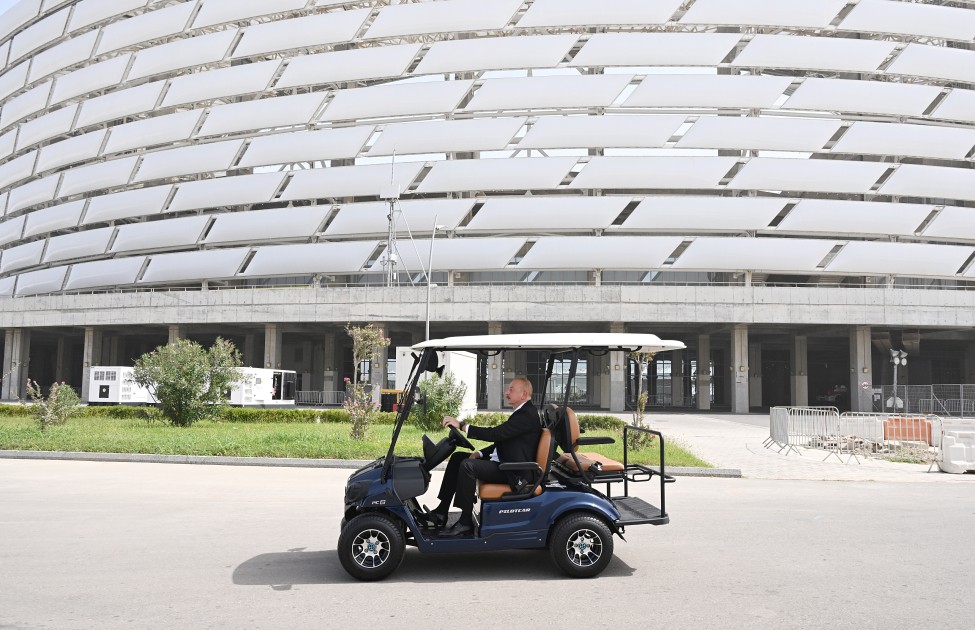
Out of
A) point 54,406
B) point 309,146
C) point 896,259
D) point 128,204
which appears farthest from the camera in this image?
point 128,204

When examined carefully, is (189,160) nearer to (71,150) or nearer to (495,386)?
(71,150)

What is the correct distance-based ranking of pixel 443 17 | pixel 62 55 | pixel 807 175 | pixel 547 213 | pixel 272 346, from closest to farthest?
pixel 807 175
pixel 547 213
pixel 443 17
pixel 272 346
pixel 62 55

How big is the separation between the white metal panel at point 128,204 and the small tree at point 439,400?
31232mm

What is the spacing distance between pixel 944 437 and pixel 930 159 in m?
32.5

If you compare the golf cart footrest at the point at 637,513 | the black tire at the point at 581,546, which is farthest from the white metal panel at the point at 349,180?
the black tire at the point at 581,546

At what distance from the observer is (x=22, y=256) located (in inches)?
2136

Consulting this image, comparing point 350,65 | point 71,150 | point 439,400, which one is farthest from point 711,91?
point 71,150

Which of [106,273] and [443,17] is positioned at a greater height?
[443,17]

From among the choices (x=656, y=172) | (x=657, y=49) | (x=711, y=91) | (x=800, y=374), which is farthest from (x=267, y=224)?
(x=800, y=374)

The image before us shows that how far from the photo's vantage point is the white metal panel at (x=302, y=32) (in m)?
44.0

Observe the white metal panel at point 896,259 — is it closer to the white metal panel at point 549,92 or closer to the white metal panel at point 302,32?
the white metal panel at point 549,92

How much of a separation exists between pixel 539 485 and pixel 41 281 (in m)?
53.8

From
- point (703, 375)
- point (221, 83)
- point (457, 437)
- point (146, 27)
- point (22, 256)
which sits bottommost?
point (457, 437)

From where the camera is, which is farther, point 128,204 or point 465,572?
point 128,204
